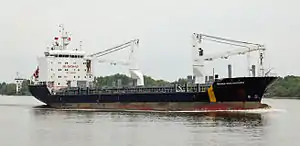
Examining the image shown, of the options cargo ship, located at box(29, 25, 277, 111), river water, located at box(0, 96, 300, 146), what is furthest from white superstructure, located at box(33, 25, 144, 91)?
river water, located at box(0, 96, 300, 146)

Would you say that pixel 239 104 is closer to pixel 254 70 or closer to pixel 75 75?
pixel 254 70

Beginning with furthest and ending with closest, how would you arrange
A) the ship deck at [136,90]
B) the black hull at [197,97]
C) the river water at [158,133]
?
the ship deck at [136,90] < the black hull at [197,97] < the river water at [158,133]

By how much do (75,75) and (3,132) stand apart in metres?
26.0

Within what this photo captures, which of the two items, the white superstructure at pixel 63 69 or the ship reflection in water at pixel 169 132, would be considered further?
the white superstructure at pixel 63 69

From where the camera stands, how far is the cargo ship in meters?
34.5

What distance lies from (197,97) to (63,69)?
60.6 feet

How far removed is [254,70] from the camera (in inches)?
1415

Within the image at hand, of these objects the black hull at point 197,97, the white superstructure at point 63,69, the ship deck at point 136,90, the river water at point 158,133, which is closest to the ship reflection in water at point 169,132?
the river water at point 158,133

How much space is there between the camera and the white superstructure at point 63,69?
48.6m

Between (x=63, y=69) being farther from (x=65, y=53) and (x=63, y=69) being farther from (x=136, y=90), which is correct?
(x=136, y=90)

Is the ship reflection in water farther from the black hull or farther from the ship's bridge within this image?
the ship's bridge

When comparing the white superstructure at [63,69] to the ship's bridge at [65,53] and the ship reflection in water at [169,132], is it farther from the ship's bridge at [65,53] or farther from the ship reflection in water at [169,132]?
the ship reflection in water at [169,132]

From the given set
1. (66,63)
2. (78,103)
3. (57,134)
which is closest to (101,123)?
(57,134)

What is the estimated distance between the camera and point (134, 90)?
134 feet
